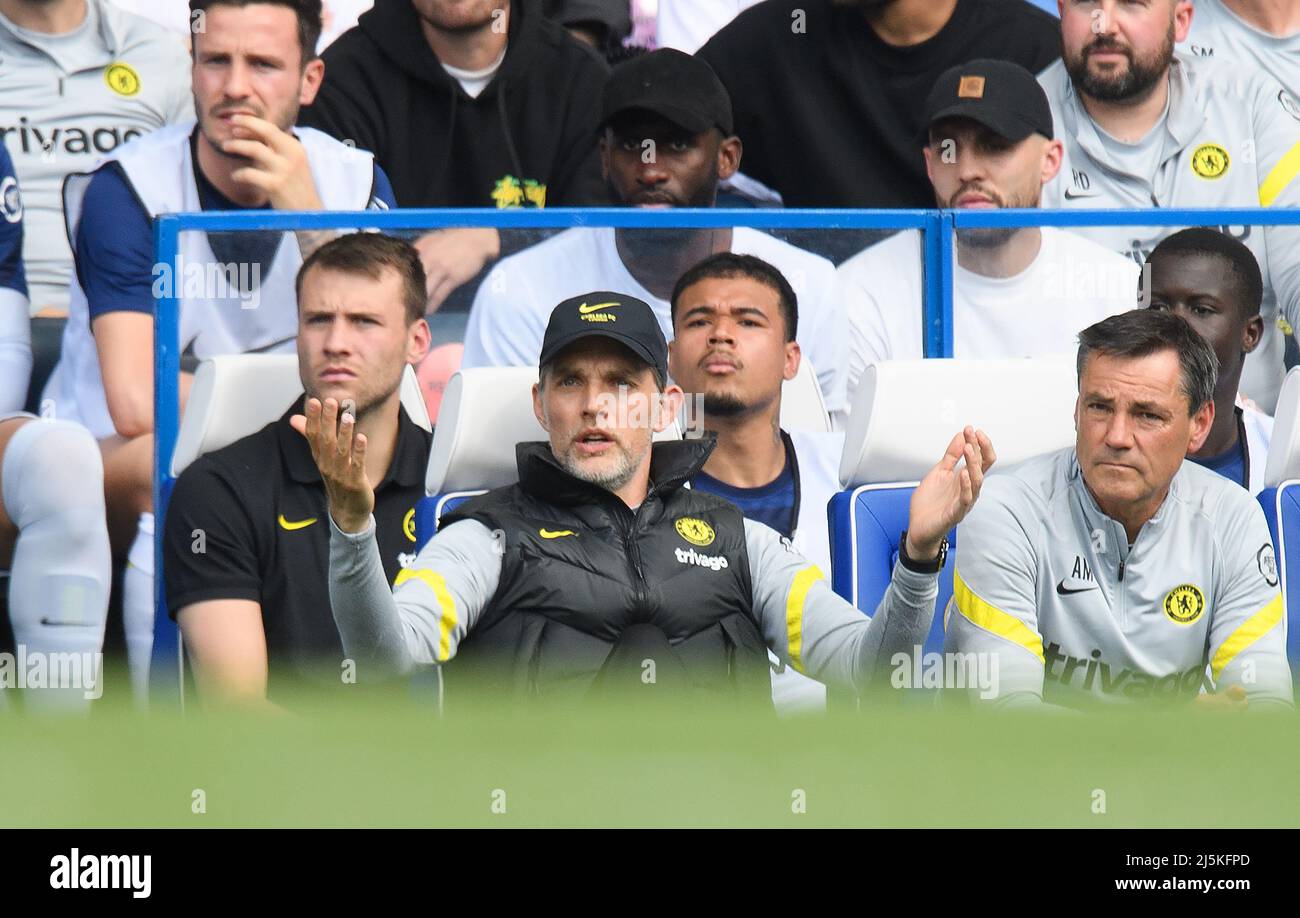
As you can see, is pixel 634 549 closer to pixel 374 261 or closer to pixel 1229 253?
pixel 374 261

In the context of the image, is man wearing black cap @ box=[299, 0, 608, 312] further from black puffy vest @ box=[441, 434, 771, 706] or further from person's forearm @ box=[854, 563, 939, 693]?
person's forearm @ box=[854, 563, 939, 693]

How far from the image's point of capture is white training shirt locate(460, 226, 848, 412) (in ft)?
12.0

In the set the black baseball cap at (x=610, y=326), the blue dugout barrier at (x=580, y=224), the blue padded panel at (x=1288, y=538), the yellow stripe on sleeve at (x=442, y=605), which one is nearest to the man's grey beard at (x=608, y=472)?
the black baseball cap at (x=610, y=326)

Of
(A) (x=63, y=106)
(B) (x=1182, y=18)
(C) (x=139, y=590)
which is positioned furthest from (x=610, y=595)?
(B) (x=1182, y=18)

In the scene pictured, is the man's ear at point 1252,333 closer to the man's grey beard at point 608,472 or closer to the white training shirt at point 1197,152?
the white training shirt at point 1197,152

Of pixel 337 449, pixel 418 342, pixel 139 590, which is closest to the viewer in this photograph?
pixel 337 449

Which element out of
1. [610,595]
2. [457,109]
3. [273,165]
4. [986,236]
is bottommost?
[610,595]

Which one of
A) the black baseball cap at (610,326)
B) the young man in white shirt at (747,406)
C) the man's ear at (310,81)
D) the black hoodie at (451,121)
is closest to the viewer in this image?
the black baseball cap at (610,326)

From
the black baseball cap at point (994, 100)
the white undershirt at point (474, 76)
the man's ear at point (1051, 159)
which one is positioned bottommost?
the man's ear at point (1051, 159)

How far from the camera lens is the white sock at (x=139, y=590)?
3918 millimetres

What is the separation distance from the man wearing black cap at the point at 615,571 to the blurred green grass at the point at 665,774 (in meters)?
0.44

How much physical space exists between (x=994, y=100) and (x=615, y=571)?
5.71 feet

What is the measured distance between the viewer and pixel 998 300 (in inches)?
151

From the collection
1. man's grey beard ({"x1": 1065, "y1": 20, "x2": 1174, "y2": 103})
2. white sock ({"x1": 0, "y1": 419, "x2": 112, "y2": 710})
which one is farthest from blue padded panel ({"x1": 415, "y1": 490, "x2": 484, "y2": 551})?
man's grey beard ({"x1": 1065, "y1": 20, "x2": 1174, "y2": 103})
